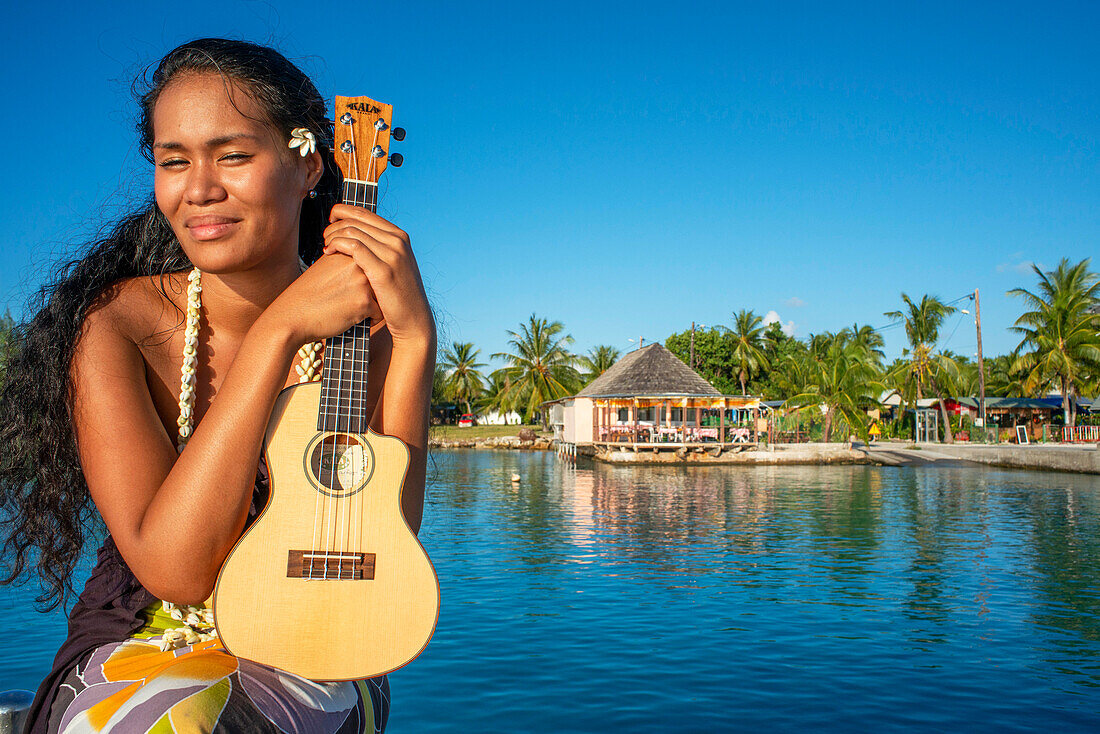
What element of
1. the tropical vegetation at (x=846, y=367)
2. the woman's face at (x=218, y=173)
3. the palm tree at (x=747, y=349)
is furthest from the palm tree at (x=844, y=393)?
the woman's face at (x=218, y=173)

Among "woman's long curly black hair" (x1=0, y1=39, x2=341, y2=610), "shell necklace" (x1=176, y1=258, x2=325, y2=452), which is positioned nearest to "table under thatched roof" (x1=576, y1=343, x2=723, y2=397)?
"woman's long curly black hair" (x1=0, y1=39, x2=341, y2=610)

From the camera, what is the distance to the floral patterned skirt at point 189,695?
106 centimetres

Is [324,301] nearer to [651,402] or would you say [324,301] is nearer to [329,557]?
[329,557]

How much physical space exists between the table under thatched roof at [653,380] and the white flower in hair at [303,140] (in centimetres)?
3373

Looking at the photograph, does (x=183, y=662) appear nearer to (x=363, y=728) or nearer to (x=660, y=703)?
(x=363, y=728)

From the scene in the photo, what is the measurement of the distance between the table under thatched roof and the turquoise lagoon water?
1828cm

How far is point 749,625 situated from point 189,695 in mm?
7740

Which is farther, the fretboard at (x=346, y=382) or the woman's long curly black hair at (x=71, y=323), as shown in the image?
the woman's long curly black hair at (x=71, y=323)

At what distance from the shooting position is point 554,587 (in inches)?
389

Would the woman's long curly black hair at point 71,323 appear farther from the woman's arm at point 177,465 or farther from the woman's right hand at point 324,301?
the woman's right hand at point 324,301

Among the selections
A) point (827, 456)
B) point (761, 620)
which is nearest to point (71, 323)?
point (761, 620)

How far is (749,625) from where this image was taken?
806 centimetres

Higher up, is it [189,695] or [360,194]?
[360,194]

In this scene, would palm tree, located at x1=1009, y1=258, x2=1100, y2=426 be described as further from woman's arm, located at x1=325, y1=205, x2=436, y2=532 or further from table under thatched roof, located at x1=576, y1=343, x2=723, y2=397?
woman's arm, located at x1=325, y1=205, x2=436, y2=532
